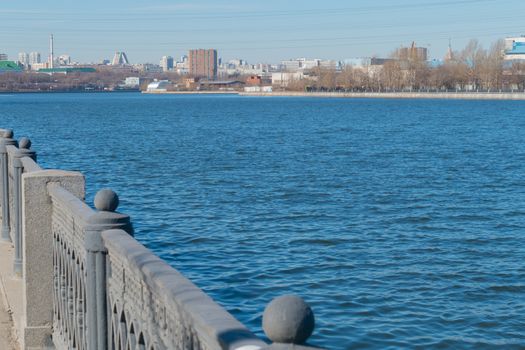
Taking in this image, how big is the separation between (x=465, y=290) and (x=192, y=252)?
598 cm

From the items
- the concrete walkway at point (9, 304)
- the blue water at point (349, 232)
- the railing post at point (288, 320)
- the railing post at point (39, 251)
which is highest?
the railing post at point (288, 320)

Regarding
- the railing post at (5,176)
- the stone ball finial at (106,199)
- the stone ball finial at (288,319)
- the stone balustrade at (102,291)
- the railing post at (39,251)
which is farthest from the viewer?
the railing post at (5,176)

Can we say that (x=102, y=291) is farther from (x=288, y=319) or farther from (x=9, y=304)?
(x=9, y=304)

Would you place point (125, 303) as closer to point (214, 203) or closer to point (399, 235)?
point (399, 235)

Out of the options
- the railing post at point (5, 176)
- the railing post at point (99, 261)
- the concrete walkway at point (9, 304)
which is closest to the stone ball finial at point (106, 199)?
the railing post at point (99, 261)

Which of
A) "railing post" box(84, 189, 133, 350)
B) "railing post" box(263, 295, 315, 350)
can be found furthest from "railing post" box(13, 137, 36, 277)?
"railing post" box(263, 295, 315, 350)

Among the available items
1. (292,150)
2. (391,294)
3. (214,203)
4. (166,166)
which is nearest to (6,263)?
(391,294)

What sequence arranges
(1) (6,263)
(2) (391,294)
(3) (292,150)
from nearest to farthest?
(1) (6,263), (2) (391,294), (3) (292,150)

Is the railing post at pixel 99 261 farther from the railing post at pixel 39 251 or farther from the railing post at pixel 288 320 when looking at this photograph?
the railing post at pixel 288 320

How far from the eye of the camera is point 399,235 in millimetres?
20812

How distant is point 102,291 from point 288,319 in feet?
9.38

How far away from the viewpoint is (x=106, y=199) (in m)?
5.02

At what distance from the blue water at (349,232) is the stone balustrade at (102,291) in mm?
5644

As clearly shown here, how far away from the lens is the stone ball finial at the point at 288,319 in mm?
2512
